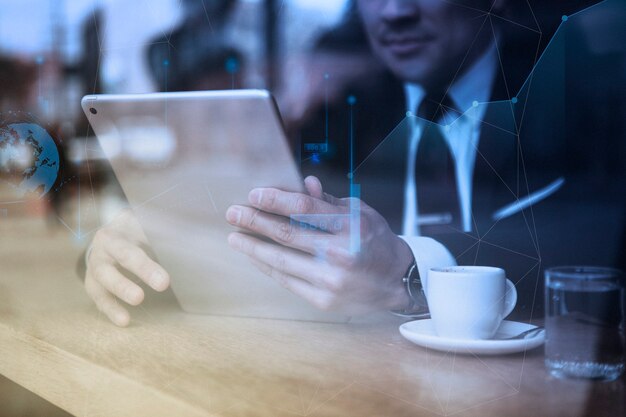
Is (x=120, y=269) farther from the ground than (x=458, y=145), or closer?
closer

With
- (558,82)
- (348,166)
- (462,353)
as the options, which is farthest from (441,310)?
(558,82)

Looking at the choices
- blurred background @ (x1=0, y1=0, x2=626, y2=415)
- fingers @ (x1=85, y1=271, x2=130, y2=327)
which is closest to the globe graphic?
blurred background @ (x1=0, y1=0, x2=626, y2=415)

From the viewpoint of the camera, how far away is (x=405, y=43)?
467 mm

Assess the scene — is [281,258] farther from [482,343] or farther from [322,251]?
[482,343]

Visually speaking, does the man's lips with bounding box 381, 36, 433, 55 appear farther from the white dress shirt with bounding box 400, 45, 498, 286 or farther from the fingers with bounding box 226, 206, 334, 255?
the fingers with bounding box 226, 206, 334, 255

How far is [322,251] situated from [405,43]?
180 mm

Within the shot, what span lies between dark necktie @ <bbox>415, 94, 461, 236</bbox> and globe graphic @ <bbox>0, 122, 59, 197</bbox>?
32cm

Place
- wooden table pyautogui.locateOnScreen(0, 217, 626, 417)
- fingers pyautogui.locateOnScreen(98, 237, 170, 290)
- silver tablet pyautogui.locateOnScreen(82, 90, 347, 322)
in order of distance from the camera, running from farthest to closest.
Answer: fingers pyautogui.locateOnScreen(98, 237, 170, 290) → silver tablet pyautogui.locateOnScreen(82, 90, 347, 322) → wooden table pyautogui.locateOnScreen(0, 217, 626, 417)

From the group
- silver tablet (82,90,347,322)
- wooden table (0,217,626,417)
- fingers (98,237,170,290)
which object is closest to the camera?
wooden table (0,217,626,417)

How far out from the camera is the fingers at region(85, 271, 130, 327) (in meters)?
0.47

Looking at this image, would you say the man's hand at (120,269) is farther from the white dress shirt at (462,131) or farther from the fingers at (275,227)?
the white dress shirt at (462,131)

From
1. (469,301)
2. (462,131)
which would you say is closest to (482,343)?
(469,301)

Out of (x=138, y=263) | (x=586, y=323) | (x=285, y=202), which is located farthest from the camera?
(x=138, y=263)

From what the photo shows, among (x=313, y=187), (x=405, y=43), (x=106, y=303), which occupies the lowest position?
(x=106, y=303)
